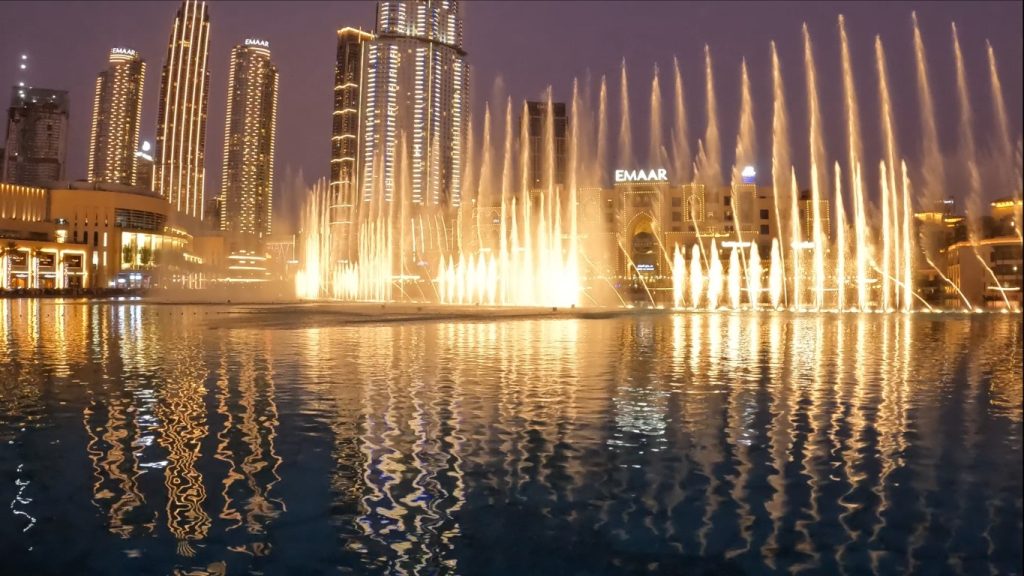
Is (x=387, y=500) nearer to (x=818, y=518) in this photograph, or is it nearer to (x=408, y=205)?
(x=818, y=518)

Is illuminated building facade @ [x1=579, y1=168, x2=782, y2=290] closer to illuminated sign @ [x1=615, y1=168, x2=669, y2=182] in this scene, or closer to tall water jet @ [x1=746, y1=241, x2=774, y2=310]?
illuminated sign @ [x1=615, y1=168, x2=669, y2=182]

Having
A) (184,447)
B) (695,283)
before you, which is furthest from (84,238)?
(184,447)

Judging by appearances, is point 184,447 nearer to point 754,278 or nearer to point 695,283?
point 754,278

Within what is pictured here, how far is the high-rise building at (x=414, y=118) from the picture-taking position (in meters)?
166

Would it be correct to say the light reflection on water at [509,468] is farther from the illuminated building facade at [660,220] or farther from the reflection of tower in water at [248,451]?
the illuminated building facade at [660,220]

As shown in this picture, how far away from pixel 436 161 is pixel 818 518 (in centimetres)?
16558

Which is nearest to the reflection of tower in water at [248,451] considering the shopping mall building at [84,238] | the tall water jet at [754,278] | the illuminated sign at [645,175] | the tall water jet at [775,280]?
the tall water jet at [754,278]

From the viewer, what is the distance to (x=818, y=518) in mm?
6809

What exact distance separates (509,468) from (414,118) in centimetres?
16916

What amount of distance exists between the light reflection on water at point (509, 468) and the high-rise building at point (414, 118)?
137m

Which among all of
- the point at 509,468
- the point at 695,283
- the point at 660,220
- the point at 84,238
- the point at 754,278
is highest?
the point at 660,220

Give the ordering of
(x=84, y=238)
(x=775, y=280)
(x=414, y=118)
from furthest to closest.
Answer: (x=414, y=118), (x=84, y=238), (x=775, y=280)

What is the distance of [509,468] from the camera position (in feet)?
27.9

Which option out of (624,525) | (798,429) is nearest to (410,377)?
(798,429)
